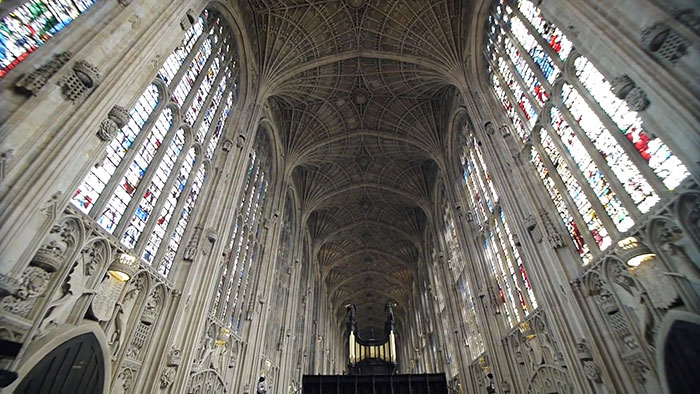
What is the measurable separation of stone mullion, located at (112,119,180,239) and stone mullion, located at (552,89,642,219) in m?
11.4

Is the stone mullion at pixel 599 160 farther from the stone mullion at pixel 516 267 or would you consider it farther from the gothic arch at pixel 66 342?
the gothic arch at pixel 66 342

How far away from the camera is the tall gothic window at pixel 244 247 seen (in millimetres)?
13008

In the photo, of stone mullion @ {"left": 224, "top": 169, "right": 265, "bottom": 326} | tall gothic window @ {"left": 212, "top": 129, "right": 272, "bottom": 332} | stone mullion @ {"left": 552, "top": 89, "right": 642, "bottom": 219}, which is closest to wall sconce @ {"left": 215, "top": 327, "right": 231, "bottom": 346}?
tall gothic window @ {"left": 212, "top": 129, "right": 272, "bottom": 332}

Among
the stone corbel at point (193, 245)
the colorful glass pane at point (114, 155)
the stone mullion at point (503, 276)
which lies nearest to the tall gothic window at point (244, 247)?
the stone corbel at point (193, 245)

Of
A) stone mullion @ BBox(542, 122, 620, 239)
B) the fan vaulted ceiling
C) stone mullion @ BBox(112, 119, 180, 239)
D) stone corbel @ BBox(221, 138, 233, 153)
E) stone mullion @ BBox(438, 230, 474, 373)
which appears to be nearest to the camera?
stone mullion @ BBox(542, 122, 620, 239)

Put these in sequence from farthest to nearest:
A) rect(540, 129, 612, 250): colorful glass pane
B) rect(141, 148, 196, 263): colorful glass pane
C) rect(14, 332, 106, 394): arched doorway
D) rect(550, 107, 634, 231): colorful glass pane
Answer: rect(141, 148, 196, 263): colorful glass pane < rect(540, 129, 612, 250): colorful glass pane < rect(550, 107, 634, 231): colorful glass pane < rect(14, 332, 106, 394): arched doorway

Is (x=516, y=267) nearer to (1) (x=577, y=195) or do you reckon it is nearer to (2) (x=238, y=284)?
(1) (x=577, y=195)

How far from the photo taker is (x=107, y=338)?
698 centimetres

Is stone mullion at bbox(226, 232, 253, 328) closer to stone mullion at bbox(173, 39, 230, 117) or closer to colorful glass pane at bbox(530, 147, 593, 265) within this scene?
stone mullion at bbox(173, 39, 230, 117)

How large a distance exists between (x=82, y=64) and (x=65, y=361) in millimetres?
5674

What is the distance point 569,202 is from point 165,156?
1175 cm

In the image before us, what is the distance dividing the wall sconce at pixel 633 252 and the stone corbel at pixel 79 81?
11.3 meters

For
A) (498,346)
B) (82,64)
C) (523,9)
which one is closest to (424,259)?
(498,346)

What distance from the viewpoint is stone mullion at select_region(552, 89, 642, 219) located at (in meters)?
6.72
